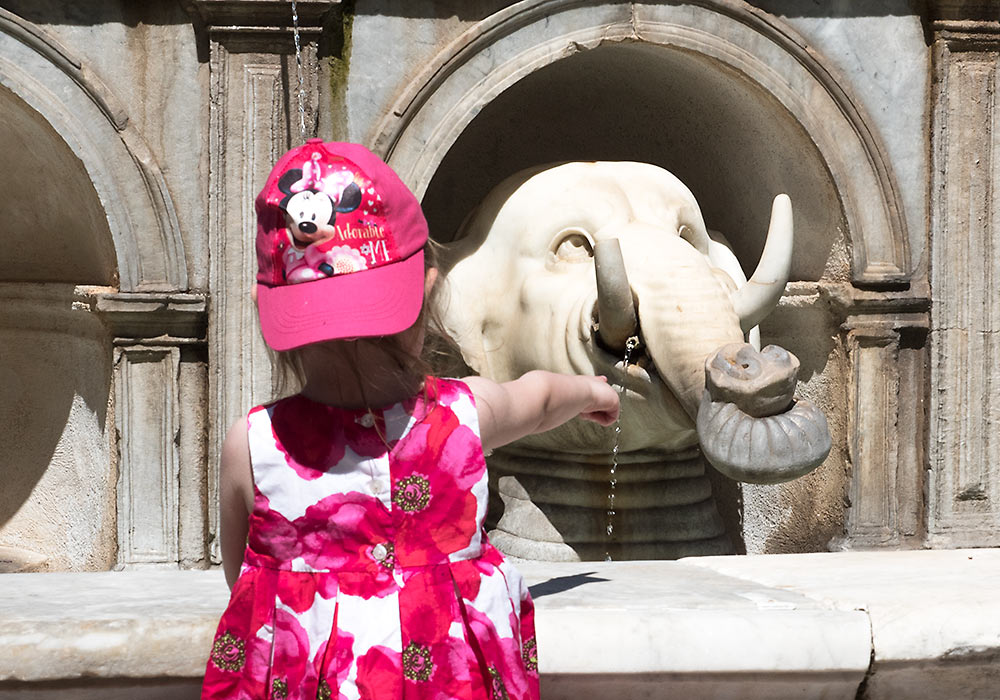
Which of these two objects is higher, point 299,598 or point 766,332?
point 766,332

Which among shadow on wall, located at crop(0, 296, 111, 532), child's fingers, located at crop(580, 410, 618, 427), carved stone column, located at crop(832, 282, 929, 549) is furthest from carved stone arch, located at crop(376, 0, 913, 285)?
child's fingers, located at crop(580, 410, 618, 427)

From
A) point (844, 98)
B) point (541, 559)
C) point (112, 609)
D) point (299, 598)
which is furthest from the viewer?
point (844, 98)

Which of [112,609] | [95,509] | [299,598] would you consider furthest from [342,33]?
[299,598]

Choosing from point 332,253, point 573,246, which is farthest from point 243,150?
point 332,253

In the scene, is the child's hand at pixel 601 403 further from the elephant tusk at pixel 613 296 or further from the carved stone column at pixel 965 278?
the carved stone column at pixel 965 278

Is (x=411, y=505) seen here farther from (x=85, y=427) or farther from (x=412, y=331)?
(x=85, y=427)

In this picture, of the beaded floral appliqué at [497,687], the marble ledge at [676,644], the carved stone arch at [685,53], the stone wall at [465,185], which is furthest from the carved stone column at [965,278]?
the beaded floral appliqué at [497,687]

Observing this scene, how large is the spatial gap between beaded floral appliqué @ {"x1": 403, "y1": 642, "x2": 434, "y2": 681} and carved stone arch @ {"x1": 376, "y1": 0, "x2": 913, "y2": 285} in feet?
8.91

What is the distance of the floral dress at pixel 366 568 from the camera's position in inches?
53.3

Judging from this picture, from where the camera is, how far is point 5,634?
1.55 meters

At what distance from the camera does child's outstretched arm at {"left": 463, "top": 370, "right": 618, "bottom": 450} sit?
1.46m

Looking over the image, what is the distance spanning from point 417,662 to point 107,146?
287 centimetres

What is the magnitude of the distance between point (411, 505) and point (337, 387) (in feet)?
0.50

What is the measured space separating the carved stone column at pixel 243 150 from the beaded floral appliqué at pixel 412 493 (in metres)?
2.52
